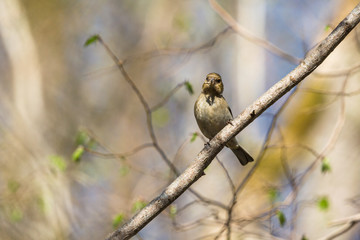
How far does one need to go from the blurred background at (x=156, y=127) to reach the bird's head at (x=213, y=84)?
176 mm

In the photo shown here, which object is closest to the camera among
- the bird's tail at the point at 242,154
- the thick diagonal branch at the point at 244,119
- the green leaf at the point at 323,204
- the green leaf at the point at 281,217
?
the thick diagonal branch at the point at 244,119

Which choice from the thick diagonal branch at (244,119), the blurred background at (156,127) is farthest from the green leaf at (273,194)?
the thick diagonal branch at (244,119)

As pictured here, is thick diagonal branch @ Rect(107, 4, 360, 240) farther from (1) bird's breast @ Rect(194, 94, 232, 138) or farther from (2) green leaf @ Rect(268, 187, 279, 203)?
(2) green leaf @ Rect(268, 187, 279, 203)

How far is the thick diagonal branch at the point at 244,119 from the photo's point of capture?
3432 millimetres

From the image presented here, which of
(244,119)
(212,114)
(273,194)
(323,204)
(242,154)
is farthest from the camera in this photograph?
(242,154)

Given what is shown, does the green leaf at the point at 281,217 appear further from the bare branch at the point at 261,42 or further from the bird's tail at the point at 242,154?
the bare branch at the point at 261,42

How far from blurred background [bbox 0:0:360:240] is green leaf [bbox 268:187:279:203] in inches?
0.6

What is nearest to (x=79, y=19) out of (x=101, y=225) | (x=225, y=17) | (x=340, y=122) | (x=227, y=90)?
(x=227, y=90)

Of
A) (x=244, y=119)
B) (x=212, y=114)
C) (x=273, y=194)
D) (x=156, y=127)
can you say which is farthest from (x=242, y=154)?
(x=156, y=127)

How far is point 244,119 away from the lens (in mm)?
3559

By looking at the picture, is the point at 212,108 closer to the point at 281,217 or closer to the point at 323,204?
the point at 281,217

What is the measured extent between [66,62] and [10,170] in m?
3.96

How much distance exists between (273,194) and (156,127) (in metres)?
4.85

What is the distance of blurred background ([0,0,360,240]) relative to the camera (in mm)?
5551
